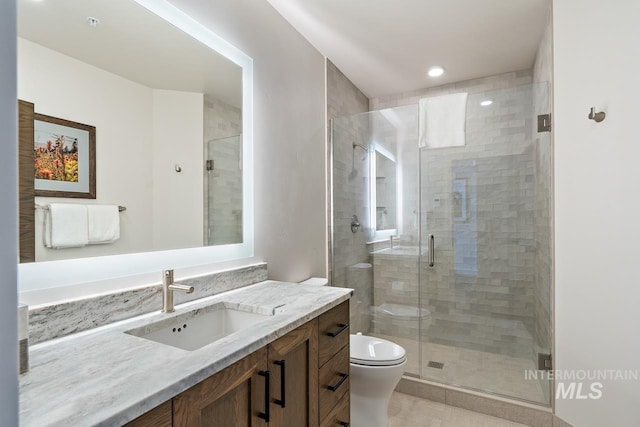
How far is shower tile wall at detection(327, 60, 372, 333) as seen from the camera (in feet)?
8.95

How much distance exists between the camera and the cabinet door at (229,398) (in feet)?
2.38

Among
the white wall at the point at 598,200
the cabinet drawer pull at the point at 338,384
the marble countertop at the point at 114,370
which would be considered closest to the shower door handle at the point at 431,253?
the white wall at the point at 598,200

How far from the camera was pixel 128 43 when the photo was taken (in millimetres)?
1203

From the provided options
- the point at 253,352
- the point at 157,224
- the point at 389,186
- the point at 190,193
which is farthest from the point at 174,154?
the point at 389,186

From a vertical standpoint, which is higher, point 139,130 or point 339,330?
point 139,130

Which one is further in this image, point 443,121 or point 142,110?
point 443,121

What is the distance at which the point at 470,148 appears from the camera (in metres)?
2.54

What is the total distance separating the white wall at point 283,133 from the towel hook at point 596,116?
5.45 feet

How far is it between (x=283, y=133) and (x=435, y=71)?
173cm

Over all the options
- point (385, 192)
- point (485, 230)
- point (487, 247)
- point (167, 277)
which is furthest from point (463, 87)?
point (167, 277)

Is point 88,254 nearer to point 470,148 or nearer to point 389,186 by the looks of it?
point 389,186

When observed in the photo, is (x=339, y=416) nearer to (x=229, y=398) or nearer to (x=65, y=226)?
(x=229, y=398)

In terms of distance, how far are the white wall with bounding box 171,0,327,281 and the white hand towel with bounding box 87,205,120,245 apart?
0.75 m

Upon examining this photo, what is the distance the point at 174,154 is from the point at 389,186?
6.14 ft
